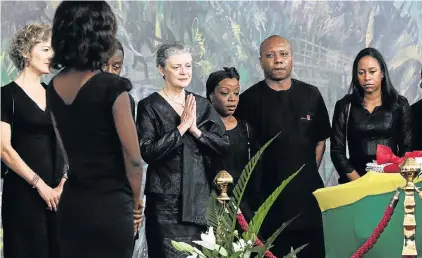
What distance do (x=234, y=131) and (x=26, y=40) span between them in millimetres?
1485

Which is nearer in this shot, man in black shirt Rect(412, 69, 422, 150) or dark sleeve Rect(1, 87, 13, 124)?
dark sleeve Rect(1, 87, 13, 124)

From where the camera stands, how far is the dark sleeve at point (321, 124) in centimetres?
798

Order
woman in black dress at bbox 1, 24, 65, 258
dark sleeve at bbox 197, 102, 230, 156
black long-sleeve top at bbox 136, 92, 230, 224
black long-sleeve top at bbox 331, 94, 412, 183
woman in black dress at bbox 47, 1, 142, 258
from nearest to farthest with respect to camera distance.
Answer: woman in black dress at bbox 47, 1, 142, 258
woman in black dress at bbox 1, 24, 65, 258
black long-sleeve top at bbox 136, 92, 230, 224
dark sleeve at bbox 197, 102, 230, 156
black long-sleeve top at bbox 331, 94, 412, 183

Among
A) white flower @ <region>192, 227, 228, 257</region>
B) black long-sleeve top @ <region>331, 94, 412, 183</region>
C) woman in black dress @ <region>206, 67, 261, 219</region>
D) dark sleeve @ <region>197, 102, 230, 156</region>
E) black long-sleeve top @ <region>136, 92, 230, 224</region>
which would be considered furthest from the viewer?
black long-sleeve top @ <region>331, 94, 412, 183</region>

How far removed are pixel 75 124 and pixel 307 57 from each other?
5.00 meters

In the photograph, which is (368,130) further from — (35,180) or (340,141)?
(35,180)

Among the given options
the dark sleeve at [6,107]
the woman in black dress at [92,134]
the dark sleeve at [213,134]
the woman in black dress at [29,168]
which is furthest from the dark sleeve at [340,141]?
the woman in black dress at [92,134]

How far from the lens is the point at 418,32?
1034 centimetres

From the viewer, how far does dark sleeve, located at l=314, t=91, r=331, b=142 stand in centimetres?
798

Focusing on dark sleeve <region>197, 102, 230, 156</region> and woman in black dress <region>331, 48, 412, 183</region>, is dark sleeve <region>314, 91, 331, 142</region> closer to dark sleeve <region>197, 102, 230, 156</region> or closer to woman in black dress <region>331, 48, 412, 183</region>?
woman in black dress <region>331, 48, 412, 183</region>

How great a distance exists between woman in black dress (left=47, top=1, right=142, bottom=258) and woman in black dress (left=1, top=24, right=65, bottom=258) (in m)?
1.72

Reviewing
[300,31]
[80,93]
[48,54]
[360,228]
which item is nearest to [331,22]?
[300,31]

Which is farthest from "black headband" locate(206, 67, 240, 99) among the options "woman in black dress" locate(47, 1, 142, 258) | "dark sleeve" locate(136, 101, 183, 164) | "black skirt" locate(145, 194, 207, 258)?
"woman in black dress" locate(47, 1, 142, 258)

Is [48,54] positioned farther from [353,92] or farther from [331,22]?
[331,22]
